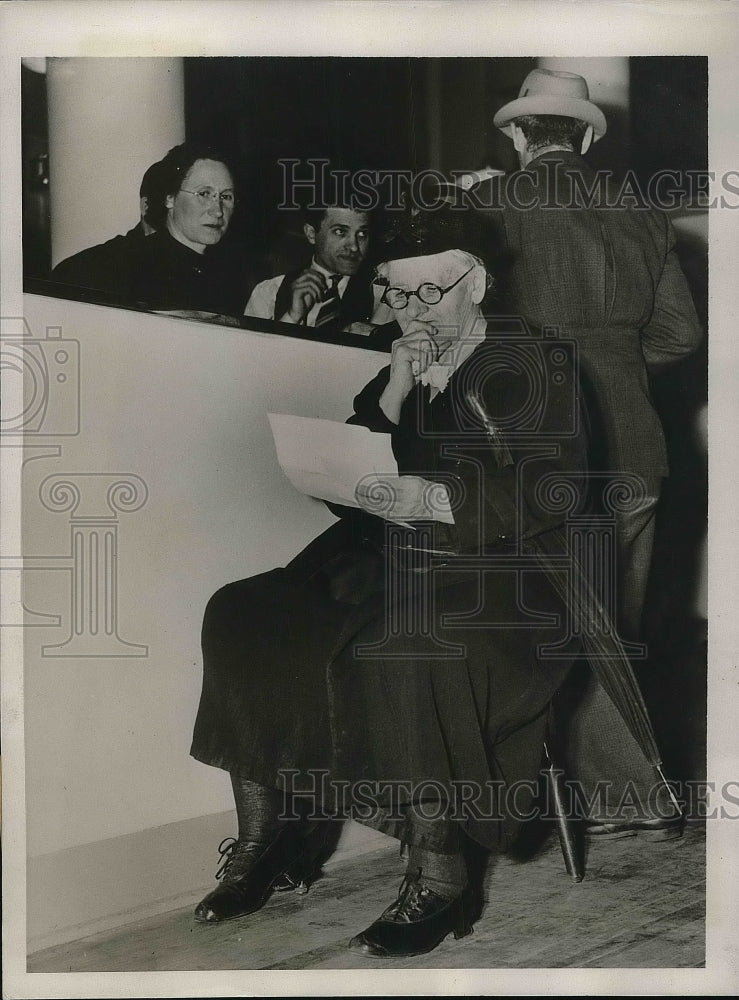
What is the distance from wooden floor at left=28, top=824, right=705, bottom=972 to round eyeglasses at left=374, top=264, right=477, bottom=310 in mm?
1416

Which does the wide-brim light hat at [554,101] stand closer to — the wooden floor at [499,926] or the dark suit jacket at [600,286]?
the dark suit jacket at [600,286]

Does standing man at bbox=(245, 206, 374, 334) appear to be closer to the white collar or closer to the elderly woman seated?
the elderly woman seated

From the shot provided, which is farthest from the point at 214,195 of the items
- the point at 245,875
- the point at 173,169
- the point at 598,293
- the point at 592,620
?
the point at 245,875

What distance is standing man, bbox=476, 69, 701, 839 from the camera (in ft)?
7.35

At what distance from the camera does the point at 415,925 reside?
2219 mm

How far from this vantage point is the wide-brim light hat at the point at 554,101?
2.24 meters

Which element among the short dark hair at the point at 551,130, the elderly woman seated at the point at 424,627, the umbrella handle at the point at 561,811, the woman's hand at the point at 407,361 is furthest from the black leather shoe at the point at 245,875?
the short dark hair at the point at 551,130

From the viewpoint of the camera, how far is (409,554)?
2.22 m

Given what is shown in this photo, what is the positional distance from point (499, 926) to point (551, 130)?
2049mm

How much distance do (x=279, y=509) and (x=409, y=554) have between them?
13.9 inches

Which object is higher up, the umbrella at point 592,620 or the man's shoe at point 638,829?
the umbrella at point 592,620

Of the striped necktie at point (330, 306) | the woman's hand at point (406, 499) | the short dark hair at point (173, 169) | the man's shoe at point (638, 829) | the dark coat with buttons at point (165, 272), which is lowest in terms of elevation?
the man's shoe at point (638, 829)

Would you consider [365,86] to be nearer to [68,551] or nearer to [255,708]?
[68,551]

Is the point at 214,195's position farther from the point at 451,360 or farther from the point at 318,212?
the point at 451,360
